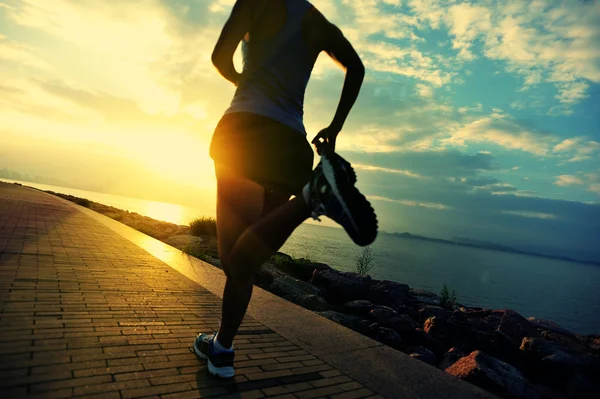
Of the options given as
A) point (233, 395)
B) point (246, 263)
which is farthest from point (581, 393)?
point (246, 263)

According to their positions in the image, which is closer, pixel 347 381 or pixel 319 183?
pixel 319 183

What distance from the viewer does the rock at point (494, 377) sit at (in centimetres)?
318

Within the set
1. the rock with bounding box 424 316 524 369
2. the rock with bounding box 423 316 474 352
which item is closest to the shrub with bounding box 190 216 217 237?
the rock with bounding box 423 316 474 352

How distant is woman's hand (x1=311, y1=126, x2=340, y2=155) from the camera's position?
6.80 ft

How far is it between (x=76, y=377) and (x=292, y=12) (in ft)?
7.45

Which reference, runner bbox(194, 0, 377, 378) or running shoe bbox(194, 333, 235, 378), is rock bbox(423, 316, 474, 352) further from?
runner bbox(194, 0, 377, 378)

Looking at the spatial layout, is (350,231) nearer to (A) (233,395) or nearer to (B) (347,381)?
(A) (233,395)

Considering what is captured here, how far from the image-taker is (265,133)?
1895 millimetres

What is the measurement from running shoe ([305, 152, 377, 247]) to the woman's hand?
1.40ft

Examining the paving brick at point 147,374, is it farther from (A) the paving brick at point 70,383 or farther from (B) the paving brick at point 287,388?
(B) the paving brick at point 287,388

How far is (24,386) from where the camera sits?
1836 mm

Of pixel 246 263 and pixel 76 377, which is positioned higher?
pixel 246 263

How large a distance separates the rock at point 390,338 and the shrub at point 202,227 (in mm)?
9754

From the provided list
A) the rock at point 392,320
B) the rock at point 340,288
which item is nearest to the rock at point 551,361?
the rock at point 392,320
